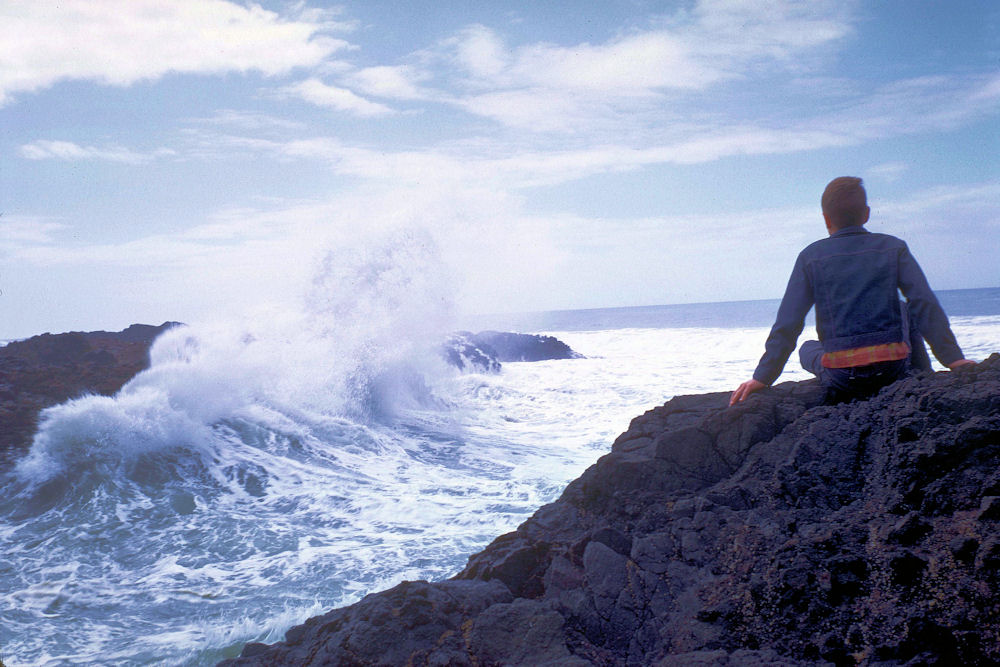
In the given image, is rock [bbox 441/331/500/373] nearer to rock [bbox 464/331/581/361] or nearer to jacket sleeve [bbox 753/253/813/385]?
rock [bbox 464/331/581/361]

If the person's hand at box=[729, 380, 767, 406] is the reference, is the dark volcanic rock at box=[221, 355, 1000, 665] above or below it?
below

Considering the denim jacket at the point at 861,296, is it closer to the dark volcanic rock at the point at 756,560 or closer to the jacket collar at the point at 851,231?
the jacket collar at the point at 851,231

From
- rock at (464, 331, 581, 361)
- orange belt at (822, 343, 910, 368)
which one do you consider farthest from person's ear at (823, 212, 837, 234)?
rock at (464, 331, 581, 361)

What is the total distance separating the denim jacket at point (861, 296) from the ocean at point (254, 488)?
347 cm

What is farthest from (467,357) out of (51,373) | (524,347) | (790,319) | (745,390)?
(790,319)

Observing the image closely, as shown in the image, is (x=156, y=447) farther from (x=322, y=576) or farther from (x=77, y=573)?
(x=322, y=576)

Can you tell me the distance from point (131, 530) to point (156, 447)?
268 cm

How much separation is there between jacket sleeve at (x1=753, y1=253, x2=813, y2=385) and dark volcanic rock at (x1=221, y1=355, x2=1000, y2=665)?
11.8 inches

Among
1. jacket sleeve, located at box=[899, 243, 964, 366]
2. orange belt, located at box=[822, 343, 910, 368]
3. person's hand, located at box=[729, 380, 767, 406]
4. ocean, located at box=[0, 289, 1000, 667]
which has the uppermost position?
jacket sleeve, located at box=[899, 243, 964, 366]

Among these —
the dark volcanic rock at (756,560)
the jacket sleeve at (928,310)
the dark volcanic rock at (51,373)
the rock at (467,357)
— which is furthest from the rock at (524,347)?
the jacket sleeve at (928,310)

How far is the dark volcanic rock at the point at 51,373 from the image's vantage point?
8.75 m

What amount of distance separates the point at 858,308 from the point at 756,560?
1.12 meters

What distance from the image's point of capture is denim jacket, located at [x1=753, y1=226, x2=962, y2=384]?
2.35 m

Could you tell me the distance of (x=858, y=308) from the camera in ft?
7.80
